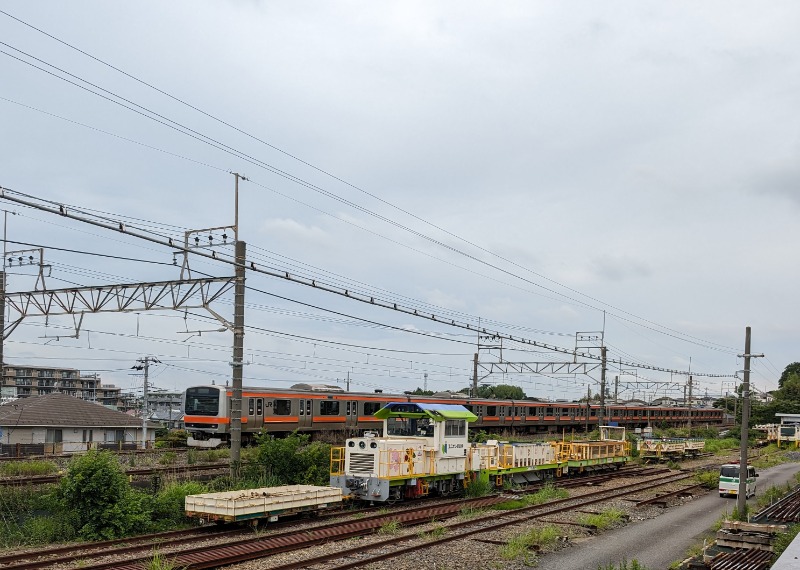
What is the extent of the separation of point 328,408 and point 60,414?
66.9 ft

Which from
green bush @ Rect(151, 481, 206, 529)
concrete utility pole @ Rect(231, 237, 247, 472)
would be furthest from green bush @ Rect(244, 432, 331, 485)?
green bush @ Rect(151, 481, 206, 529)

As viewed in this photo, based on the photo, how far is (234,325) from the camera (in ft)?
67.5

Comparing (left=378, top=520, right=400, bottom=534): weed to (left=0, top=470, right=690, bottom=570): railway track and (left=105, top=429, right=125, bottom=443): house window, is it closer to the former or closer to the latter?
(left=0, top=470, right=690, bottom=570): railway track

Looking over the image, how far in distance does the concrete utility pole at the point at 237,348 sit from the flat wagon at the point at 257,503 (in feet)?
9.47

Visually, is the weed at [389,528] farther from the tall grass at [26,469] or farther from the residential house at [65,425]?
the residential house at [65,425]

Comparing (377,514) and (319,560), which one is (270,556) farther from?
(377,514)

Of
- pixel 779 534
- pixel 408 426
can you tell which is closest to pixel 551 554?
pixel 779 534

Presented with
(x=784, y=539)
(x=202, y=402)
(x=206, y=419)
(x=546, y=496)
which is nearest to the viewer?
(x=784, y=539)

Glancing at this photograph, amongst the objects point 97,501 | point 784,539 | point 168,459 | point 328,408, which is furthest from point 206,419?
point 784,539

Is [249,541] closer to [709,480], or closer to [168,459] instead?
[168,459]

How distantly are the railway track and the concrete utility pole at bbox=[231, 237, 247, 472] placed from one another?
3949 mm

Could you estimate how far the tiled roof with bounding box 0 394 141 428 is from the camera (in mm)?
43219

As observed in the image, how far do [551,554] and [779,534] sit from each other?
15.0 feet

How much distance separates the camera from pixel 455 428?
22.2 m
